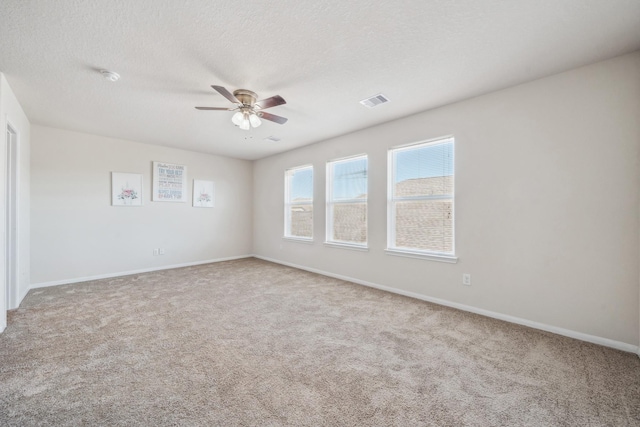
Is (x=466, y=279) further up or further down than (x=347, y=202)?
further down

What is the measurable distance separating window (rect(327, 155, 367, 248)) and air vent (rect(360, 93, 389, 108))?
117 cm

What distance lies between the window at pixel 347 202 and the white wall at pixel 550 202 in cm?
95

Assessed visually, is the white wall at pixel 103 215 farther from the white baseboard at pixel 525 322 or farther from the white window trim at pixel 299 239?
the white baseboard at pixel 525 322

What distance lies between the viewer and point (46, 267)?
13.8ft

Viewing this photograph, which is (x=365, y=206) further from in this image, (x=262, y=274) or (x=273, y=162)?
(x=273, y=162)

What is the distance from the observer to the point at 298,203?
579 centimetres

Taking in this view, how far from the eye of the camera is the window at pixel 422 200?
136 inches

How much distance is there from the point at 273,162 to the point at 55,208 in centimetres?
398

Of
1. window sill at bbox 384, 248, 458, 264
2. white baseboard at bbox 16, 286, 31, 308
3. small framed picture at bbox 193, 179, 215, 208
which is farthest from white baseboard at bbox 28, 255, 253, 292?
window sill at bbox 384, 248, 458, 264

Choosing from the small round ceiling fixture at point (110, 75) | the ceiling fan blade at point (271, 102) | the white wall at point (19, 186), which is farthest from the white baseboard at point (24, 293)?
the ceiling fan blade at point (271, 102)

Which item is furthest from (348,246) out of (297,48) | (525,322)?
(297,48)

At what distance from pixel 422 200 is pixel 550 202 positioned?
1.38m

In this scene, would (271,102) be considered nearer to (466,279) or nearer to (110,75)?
(110,75)

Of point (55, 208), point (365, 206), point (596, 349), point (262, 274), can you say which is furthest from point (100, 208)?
point (596, 349)
